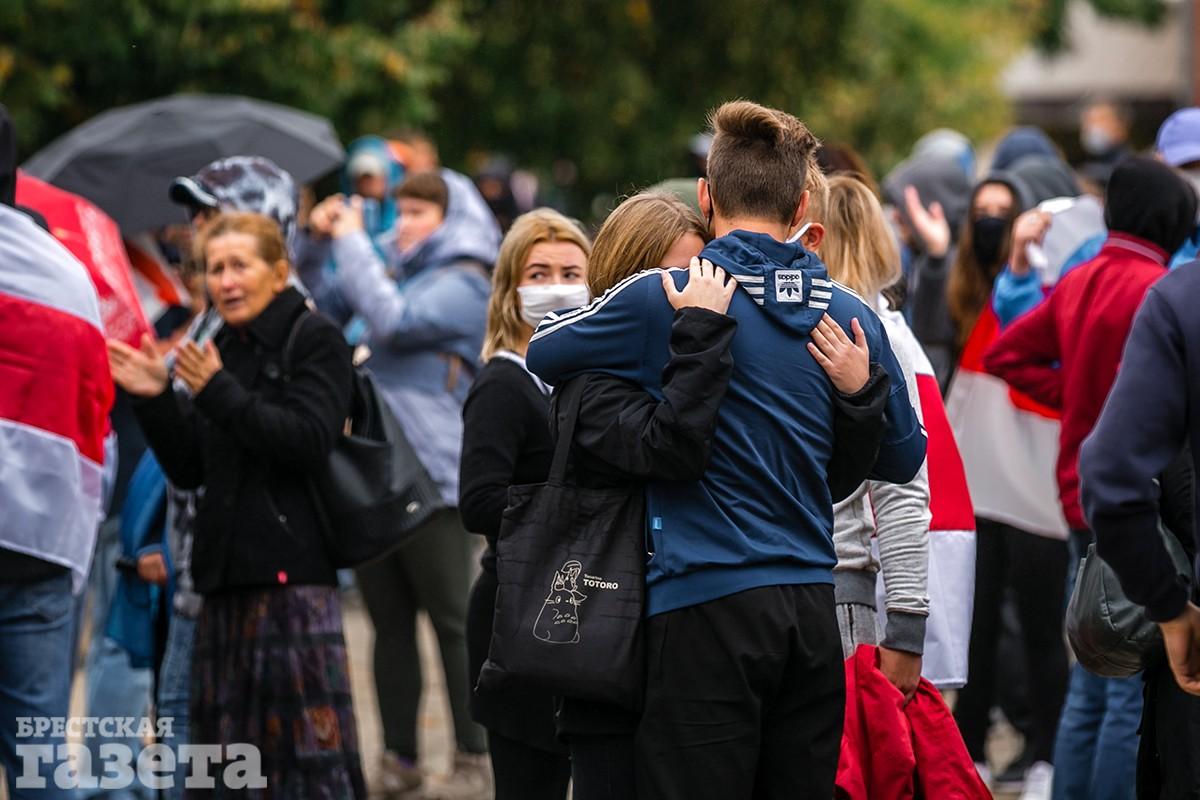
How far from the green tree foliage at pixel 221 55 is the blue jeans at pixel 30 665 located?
582 centimetres

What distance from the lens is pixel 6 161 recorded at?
5.32 meters

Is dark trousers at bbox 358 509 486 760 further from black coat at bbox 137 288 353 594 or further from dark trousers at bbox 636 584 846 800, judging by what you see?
dark trousers at bbox 636 584 846 800

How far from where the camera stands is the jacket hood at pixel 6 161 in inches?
208

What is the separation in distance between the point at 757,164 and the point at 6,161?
2.55 m

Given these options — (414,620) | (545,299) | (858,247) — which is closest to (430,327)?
(414,620)

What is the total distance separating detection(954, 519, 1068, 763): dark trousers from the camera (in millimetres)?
6742

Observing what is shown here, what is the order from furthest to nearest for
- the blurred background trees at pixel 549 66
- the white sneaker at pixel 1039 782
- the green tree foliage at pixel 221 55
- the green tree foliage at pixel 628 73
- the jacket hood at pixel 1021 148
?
the green tree foliage at pixel 628 73, the blurred background trees at pixel 549 66, the green tree foliage at pixel 221 55, the jacket hood at pixel 1021 148, the white sneaker at pixel 1039 782

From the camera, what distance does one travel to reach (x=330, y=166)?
26.3ft

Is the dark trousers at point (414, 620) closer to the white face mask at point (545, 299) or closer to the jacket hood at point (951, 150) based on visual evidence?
the white face mask at point (545, 299)

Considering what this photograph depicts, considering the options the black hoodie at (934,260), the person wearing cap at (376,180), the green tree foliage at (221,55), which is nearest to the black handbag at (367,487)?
the black hoodie at (934,260)

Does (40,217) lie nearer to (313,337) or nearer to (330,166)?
(313,337)

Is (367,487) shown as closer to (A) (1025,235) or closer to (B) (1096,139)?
(A) (1025,235)

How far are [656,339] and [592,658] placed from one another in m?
0.64

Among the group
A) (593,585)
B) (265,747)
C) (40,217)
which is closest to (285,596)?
(265,747)
